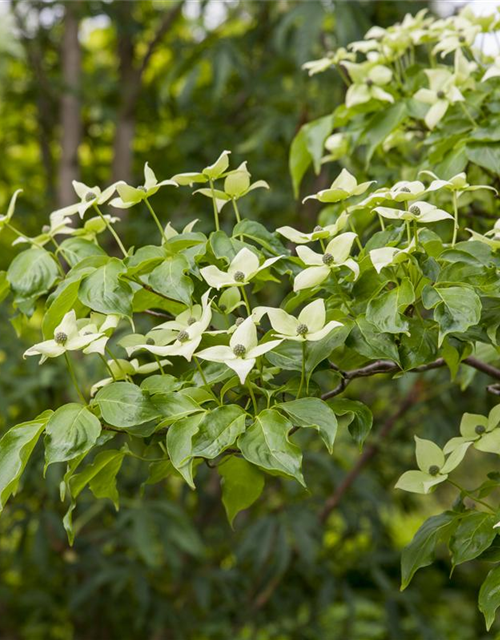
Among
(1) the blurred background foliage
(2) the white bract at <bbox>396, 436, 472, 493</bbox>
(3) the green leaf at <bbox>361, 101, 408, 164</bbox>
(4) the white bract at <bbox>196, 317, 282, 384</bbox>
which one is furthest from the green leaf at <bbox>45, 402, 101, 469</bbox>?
(1) the blurred background foliage

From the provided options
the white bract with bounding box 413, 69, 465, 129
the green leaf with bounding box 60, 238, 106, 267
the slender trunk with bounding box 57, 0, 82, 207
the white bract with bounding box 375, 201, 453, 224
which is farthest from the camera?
the slender trunk with bounding box 57, 0, 82, 207

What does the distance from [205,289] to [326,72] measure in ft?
4.42

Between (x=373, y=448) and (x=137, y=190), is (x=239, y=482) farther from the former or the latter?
(x=373, y=448)

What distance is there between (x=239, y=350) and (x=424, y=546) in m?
0.32

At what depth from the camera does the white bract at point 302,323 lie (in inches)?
31.6

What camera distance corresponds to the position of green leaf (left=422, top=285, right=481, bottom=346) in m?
0.78

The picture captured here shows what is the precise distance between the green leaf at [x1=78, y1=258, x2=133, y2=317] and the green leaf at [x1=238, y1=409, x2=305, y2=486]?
185 mm

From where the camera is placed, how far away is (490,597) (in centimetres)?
83

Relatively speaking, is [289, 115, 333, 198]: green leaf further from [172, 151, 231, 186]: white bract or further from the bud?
the bud

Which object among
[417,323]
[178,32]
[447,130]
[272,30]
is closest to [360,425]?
[417,323]

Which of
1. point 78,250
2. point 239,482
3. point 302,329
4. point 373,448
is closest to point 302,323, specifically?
point 302,329

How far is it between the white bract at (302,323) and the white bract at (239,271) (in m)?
0.04

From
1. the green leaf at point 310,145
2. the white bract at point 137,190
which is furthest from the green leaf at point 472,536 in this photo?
the green leaf at point 310,145

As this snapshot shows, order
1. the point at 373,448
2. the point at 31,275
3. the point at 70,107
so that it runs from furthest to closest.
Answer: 1. the point at 70,107
2. the point at 373,448
3. the point at 31,275
